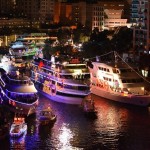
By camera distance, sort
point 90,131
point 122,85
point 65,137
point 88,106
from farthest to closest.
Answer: point 122,85, point 88,106, point 90,131, point 65,137

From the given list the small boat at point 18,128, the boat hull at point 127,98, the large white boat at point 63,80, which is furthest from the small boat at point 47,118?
the boat hull at point 127,98

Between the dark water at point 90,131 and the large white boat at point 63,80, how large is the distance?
673 mm

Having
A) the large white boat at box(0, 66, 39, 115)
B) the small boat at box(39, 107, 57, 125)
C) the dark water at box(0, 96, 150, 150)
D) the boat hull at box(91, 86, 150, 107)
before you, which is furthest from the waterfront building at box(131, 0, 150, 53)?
the small boat at box(39, 107, 57, 125)

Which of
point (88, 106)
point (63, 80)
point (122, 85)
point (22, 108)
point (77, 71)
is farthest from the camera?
point (77, 71)

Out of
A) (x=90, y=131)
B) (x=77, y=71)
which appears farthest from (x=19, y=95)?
(x=77, y=71)

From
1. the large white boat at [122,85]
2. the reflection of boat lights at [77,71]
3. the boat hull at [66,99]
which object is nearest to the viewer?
the boat hull at [66,99]

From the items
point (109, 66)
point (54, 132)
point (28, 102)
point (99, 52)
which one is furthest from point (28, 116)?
point (99, 52)

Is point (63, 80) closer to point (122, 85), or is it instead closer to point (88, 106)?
point (88, 106)

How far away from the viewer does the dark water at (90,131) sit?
16.5 meters

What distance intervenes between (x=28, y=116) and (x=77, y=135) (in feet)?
10.5

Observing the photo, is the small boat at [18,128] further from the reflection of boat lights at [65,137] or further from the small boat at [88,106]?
the small boat at [88,106]

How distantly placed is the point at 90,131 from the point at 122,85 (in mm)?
5760

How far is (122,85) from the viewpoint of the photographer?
23359mm

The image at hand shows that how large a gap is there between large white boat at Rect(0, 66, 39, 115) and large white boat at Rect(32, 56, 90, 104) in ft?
7.48
